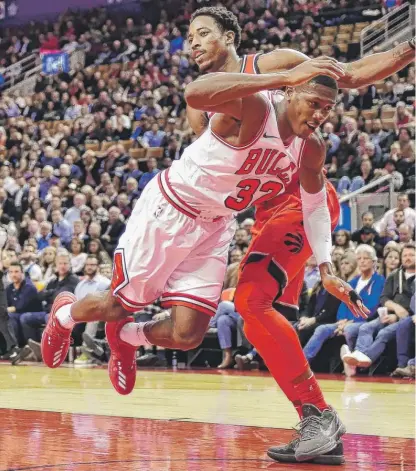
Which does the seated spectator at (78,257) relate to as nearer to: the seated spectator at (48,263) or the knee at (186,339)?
the seated spectator at (48,263)

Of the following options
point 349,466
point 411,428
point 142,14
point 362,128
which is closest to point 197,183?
point 349,466

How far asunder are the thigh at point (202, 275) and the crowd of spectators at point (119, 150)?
4333 mm

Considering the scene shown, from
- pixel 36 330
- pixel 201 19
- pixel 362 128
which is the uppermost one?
pixel 201 19

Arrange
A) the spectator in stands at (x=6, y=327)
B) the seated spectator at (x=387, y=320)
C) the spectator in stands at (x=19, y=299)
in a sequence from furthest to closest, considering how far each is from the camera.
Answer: the spectator in stands at (x=19, y=299) → the spectator in stands at (x=6, y=327) → the seated spectator at (x=387, y=320)

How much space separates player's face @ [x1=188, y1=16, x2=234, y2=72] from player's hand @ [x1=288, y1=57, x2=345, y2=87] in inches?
33.2

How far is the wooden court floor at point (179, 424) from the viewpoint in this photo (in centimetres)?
331

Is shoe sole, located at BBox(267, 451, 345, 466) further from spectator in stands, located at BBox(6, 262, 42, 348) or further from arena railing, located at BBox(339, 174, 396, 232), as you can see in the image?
arena railing, located at BBox(339, 174, 396, 232)

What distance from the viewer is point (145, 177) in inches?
559

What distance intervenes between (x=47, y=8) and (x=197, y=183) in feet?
71.9

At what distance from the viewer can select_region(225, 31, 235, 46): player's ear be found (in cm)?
400

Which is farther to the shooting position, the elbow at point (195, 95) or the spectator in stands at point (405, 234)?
the spectator in stands at point (405, 234)

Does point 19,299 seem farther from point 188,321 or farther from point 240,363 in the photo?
point 188,321

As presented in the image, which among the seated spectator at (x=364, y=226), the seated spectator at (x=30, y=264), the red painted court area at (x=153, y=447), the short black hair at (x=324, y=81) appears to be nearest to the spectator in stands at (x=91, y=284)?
the seated spectator at (x=30, y=264)

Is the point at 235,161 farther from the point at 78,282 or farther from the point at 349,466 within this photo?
the point at 78,282
